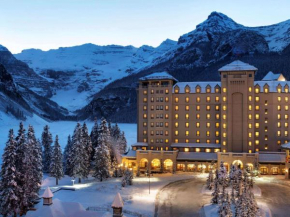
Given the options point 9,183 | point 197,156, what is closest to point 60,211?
point 9,183

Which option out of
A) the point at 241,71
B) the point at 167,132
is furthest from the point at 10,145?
the point at 241,71

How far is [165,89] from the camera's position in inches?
3957

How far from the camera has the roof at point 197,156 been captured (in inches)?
3573

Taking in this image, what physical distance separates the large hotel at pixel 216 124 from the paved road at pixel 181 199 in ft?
57.0

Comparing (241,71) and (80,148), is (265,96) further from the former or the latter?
(80,148)

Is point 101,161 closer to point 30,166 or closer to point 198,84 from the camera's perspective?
point 30,166

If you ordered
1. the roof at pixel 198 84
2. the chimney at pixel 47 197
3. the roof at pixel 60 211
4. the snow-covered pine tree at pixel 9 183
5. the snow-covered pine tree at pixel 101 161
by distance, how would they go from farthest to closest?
the roof at pixel 198 84 < the snow-covered pine tree at pixel 101 161 < the snow-covered pine tree at pixel 9 183 < the chimney at pixel 47 197 < the roof at pixel 60 211

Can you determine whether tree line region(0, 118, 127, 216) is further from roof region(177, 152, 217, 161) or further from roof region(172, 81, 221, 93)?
roof region(172, 81, 221, 93)

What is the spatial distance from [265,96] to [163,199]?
48848mm

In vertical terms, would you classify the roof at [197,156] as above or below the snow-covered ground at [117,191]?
above

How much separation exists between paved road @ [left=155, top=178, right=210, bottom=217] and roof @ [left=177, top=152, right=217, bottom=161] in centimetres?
1356

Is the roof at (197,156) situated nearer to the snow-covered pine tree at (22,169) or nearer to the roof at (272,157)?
the roof at (272,157)

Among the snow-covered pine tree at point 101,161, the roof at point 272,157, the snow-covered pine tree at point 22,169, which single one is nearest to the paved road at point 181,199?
the snow-covered pine tree at point 101,161

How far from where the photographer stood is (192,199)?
61625 millimetres
